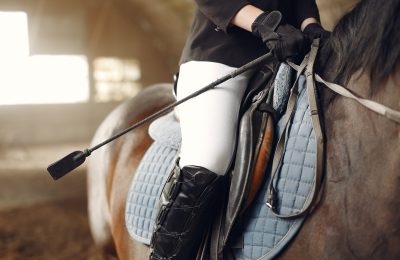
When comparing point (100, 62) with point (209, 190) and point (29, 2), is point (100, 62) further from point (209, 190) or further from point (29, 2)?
point (209, 190)

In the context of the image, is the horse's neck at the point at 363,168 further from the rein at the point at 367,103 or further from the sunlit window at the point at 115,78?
the sunlit window at the point at 115,78

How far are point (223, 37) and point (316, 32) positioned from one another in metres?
0.26

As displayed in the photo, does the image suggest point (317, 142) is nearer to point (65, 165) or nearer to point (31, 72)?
point (65, 165)

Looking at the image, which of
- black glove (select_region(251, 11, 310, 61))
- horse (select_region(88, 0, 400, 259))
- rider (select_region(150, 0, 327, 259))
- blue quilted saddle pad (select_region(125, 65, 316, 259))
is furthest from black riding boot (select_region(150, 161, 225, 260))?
black glove (select_region(251, 11, 310, 61))

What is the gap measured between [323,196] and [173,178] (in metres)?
0.44

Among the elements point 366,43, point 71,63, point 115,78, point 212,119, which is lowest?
point 212,119

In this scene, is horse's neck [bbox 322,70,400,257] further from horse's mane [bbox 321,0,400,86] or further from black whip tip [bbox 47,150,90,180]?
black whip tip [bbox 47,150,90,180]

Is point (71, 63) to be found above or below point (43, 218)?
above

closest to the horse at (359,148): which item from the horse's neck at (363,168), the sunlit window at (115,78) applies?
the horse's neck at (363,168)

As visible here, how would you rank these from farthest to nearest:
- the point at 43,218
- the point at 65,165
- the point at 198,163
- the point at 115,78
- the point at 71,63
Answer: the point at 115,78
the point at 71,63
the point at 43,218
the point at 65,165
the point at 198,163

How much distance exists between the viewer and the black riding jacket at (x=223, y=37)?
1.39 meters

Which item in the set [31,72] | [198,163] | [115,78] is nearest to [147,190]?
[198,163]

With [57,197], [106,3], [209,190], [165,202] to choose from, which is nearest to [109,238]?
[165,202]

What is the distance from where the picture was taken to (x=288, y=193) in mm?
1225
